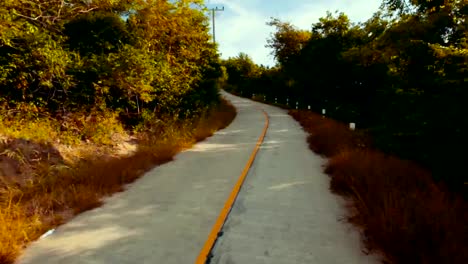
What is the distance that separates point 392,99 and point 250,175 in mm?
5160

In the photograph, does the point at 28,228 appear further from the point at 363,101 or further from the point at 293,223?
the point at 363,101

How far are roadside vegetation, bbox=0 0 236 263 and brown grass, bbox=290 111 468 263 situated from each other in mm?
5053

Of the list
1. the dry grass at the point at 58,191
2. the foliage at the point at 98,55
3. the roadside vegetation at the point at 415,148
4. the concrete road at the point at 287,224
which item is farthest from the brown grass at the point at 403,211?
the foliage at the point at 98,55

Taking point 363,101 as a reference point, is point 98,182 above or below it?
below

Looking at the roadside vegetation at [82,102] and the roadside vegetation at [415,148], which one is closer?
the roadside vegetation at [415,148]

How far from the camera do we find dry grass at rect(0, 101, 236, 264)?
483 cm

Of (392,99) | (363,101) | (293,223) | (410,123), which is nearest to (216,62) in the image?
(363,101)

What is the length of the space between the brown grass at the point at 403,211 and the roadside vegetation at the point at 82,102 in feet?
16.6

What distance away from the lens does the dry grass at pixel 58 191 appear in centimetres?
483

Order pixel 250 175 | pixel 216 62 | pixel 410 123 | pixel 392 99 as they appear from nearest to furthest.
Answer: pixel 410 123 → pixel 250 175 → pixel 392 99 → pixel 216 62

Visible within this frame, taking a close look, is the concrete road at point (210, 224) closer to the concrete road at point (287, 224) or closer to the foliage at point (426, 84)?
the concrete road at point (287, 224)

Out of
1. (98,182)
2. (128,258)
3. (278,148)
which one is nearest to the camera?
(128,258)

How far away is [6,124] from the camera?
9.05 m

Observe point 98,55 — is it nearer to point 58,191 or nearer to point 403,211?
point 58,191
